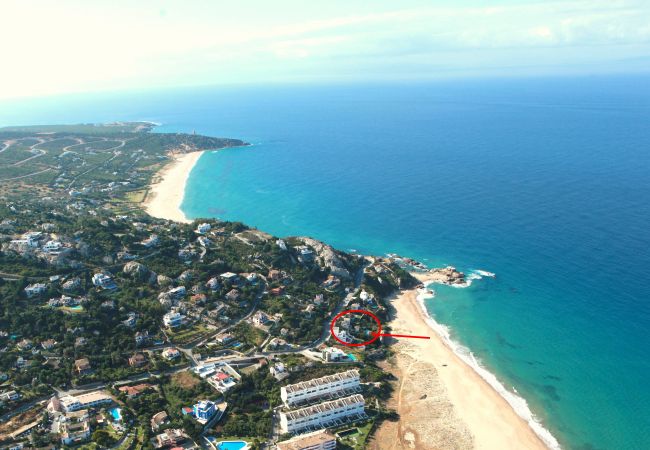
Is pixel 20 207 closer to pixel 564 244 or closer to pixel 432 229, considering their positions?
pixel 432 229

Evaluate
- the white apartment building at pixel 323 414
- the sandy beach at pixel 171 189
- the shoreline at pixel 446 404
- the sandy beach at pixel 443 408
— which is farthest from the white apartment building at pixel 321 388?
the sandy beach at pixel 171 189

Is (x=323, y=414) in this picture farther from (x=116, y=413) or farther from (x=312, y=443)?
(x=116, y=413)

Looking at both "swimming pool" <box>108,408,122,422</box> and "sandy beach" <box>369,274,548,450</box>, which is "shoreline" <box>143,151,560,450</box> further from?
"swimming pool" <box>108,408,122,422</box>

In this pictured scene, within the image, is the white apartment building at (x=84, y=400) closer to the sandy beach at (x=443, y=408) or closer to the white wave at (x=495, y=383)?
the sandy beach at (x=443, y=408)

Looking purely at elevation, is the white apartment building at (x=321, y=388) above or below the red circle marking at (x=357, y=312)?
above

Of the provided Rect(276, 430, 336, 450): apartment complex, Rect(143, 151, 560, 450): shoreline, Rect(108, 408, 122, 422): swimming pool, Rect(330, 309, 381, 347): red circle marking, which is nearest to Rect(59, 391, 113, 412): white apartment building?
Rect(108, 408, 122, 422): swimming pool

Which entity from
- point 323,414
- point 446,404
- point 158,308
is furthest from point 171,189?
point 446,404

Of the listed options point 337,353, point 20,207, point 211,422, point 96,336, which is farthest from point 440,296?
point 20,207
